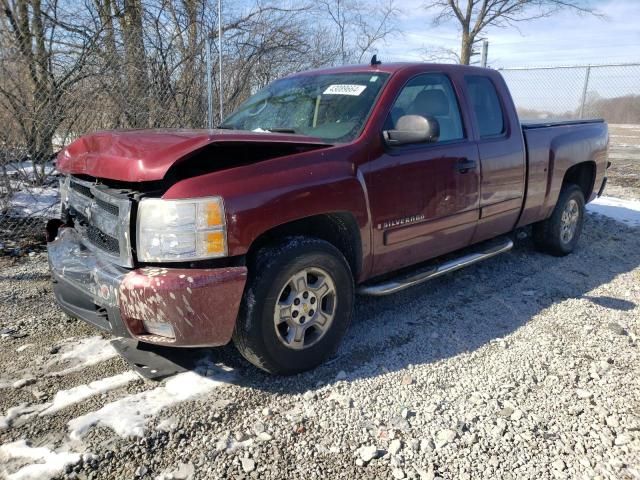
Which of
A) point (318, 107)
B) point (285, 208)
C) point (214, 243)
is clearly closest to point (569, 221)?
point (318, 107)

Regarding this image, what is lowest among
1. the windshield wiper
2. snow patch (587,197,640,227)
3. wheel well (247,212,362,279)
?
snow patch (587,197,640,227)

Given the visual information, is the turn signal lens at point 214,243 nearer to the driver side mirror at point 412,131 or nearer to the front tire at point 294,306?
the front tire at point 294,306

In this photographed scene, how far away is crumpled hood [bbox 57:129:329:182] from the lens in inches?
102

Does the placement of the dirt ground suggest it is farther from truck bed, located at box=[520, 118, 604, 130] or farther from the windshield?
the windshield

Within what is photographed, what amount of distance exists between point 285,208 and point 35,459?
167 cm

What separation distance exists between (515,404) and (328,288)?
1225 millimetres

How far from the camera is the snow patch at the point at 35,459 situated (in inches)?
88.1

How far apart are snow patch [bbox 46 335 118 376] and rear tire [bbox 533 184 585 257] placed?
4.34 m

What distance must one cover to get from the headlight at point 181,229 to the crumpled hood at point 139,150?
0.55 ft

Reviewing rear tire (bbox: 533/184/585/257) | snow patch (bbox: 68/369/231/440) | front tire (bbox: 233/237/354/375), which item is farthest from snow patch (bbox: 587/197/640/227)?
snow patch (bbox: 68/369/231/440)

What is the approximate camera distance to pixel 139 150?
270 centimetres

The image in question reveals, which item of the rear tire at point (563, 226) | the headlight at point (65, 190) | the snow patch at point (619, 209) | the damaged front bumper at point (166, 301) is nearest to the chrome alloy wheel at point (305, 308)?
the damaged front bumper at point (166, 301)

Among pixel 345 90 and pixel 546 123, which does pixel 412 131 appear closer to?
pixel 345 90

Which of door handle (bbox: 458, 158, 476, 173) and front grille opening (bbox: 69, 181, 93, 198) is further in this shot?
door handle (bbox: 458, 158, 476, 173)
